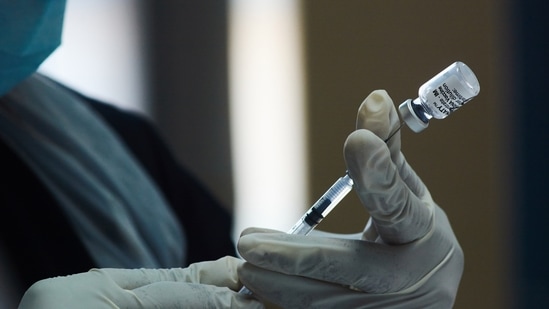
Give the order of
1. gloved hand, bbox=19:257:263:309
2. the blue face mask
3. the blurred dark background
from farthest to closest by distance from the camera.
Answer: the blurred dark background < the blue face mask < gloved hand, bbox=19:257:263:309

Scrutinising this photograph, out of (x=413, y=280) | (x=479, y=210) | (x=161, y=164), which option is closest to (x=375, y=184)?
(x=413, y=280)

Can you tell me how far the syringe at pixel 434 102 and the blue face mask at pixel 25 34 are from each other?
1.54 feet

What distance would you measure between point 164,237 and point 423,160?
111 centimetres

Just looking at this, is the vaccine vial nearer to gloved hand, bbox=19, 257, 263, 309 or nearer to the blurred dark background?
gloved hand, bbox=19, 257, 263, 309

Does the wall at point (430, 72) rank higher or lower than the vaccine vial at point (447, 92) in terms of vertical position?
lower

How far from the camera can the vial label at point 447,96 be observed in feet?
2.42

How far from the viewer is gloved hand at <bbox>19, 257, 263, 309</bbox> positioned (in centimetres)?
71

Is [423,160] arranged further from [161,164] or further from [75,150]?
[75,150]

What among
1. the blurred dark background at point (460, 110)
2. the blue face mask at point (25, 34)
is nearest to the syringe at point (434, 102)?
the blue face mask at point (25, 34)

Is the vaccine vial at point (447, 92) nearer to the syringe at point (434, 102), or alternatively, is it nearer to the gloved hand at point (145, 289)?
the syringe at point (434, 102)

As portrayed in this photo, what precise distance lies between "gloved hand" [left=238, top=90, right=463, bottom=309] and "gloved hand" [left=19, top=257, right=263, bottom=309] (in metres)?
0.04

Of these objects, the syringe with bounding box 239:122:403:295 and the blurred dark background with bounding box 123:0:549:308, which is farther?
the blurred dark background with bounding box 123:0:549:308

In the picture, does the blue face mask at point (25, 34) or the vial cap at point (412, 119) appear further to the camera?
the blue face mask at point (25, 34)

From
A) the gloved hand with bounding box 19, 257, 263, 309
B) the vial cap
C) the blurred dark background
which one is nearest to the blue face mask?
the gloved hand with bounding box 19, 257, 263, 309
